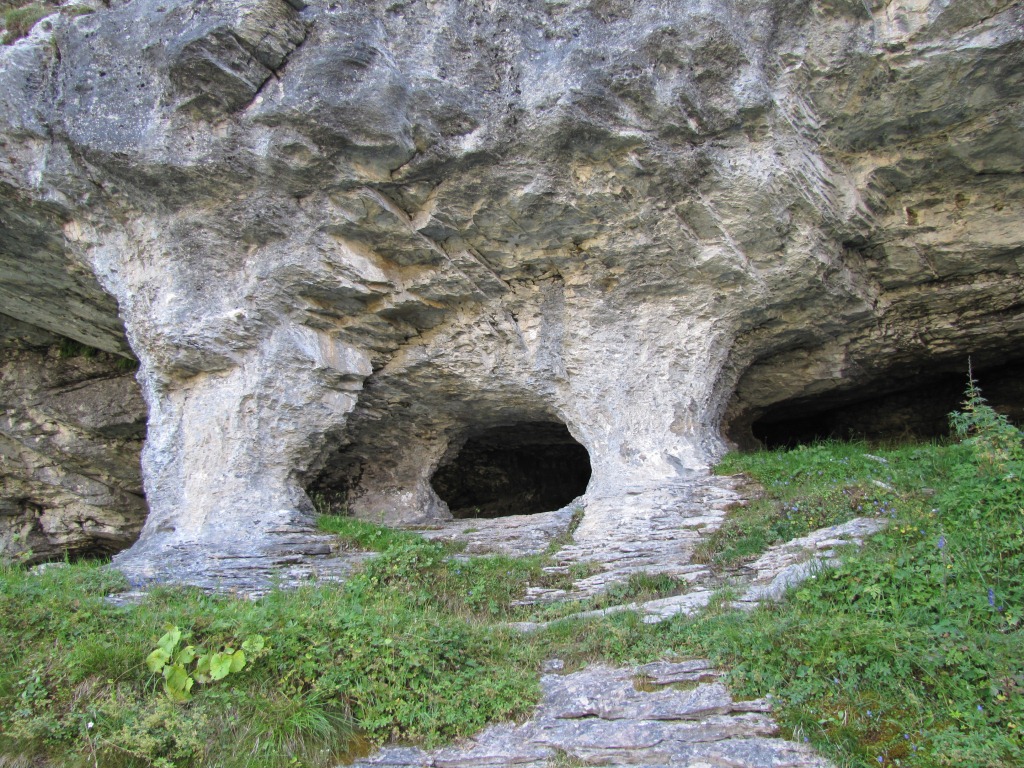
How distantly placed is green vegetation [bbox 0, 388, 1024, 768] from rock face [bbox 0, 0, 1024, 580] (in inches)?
96.2

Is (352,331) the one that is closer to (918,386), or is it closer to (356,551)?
(356,551)

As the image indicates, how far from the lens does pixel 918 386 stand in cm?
1213

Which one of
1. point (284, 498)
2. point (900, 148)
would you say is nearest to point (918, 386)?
point (900, 148)

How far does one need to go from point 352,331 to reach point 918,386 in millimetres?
9133

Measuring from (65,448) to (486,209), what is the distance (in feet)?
26.8

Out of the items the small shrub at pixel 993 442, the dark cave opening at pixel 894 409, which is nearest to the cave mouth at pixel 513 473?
the dark cave opening at pixel 894 409

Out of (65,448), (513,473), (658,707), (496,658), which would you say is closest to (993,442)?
(658,707)

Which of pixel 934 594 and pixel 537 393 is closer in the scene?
pixel 934 594

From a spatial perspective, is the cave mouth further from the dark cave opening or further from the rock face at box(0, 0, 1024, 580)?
the dark cave opening

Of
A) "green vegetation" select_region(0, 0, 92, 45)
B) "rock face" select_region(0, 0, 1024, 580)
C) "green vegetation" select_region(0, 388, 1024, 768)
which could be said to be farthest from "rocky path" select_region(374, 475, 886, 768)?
"green vegetation" select_region(0, 0, 92, 45)

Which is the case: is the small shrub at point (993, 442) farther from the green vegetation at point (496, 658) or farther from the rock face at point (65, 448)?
the rock face at point (65, 448)

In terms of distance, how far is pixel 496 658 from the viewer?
201 inches

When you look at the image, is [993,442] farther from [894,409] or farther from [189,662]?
[894,409]

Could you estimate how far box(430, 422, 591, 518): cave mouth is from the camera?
12.2 meters
